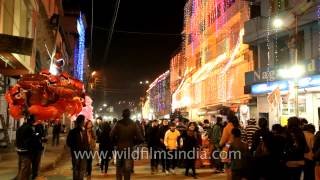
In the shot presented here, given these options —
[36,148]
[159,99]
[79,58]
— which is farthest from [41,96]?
[159,99]

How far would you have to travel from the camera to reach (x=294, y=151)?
9.16m

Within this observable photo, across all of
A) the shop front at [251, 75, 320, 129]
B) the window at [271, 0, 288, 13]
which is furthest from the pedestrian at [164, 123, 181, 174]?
the window at [271, 0, 288, 13]

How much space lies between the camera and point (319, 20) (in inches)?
852

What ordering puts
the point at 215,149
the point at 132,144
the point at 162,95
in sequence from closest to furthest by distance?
1. the point at 132,144
2. the point at 215,149
3. the point at 162,95

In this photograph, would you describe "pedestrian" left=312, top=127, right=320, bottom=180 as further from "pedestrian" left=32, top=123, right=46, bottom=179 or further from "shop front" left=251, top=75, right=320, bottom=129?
"shop front" left=251, top=75, right=320, bottom=129

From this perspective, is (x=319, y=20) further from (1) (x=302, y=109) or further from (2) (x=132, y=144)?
(2) (x=132, y=144)

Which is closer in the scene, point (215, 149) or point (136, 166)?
point (215, 149)

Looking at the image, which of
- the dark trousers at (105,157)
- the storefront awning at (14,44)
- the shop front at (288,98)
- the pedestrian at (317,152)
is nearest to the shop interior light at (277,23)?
the shop front at (288,98)

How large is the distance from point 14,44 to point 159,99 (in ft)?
229

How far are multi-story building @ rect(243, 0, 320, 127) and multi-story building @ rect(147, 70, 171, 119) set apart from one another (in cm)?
4036

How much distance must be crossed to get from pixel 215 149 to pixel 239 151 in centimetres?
682

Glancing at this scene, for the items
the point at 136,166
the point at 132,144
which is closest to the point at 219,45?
the point at 136,166

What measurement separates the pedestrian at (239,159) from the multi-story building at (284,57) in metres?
10.4

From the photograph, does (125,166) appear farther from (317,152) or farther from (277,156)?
(317,152)
